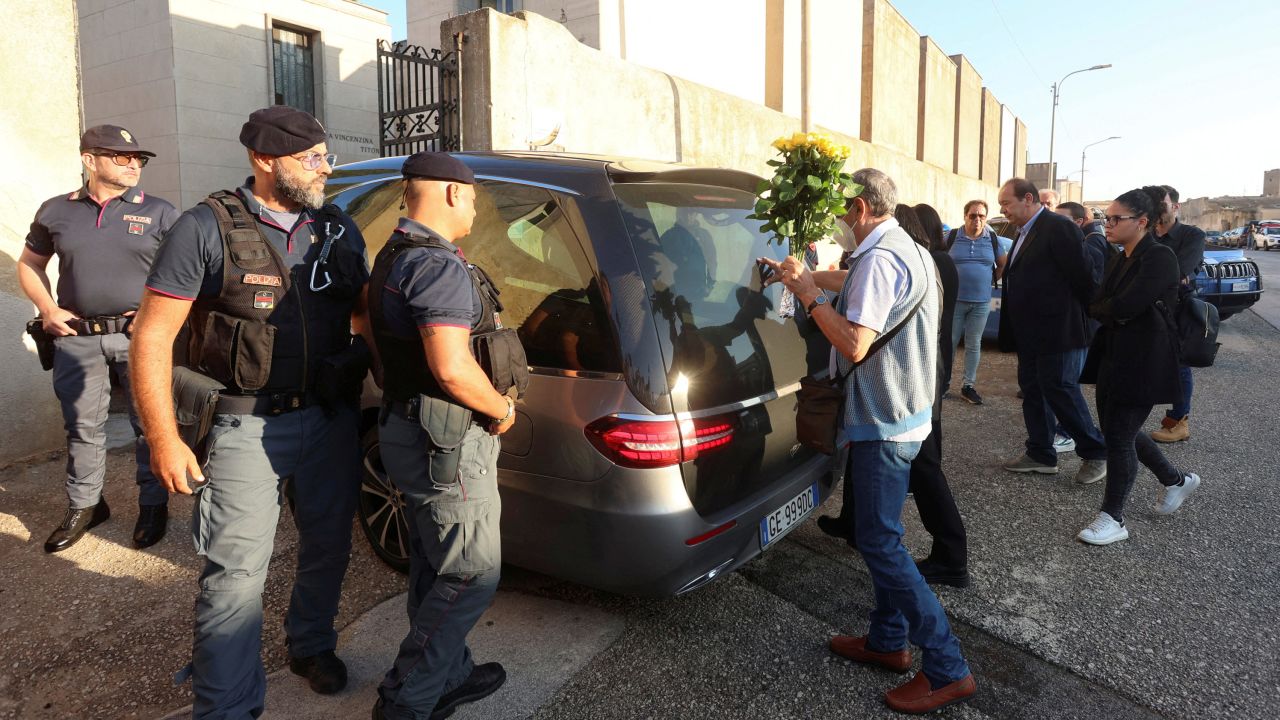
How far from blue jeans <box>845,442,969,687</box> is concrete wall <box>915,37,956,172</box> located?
2893cm

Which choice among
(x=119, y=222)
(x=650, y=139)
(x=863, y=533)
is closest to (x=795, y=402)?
(x=863, y=533)

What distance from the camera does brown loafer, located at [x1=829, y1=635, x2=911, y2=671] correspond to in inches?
108

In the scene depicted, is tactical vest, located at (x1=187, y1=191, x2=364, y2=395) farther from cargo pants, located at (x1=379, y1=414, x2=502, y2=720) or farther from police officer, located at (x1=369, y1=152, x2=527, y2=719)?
cargo pants, located at (x1=379, y1=414, x2=502, y2=720)

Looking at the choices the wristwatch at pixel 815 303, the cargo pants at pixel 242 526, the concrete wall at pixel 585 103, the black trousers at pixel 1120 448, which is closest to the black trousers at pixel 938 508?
the wristwatch at pixel 815 303

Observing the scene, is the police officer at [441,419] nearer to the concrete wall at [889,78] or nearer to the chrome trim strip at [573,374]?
the chrome trim strip at [573,374]

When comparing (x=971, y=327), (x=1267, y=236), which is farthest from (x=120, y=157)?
(x=1267, y=236)

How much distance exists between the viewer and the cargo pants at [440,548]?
2.27m

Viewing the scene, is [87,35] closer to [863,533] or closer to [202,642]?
[202,642]

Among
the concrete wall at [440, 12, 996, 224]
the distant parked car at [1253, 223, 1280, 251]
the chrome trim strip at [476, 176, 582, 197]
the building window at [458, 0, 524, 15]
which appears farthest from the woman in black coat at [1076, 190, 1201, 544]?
the distant parked car at [1253, 223, 1280, 251]

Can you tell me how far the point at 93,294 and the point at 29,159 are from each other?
1925 millimetres

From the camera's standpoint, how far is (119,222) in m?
3.88

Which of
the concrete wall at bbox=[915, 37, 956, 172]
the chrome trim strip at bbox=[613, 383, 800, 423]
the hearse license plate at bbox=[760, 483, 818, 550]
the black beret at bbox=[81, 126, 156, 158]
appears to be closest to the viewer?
the chrome trim strip at bbox=[613, 383, 800, 423]

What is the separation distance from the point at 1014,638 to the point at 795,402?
131 centimetres

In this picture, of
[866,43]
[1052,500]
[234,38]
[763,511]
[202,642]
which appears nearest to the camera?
[202,642]
